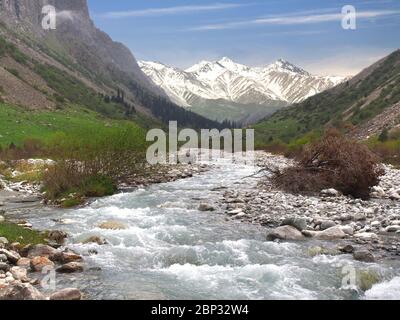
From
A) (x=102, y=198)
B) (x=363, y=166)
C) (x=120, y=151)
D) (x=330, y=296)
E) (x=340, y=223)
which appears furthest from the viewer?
(x=120, y=151)

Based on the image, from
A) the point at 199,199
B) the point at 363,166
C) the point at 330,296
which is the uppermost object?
the point at 363,166

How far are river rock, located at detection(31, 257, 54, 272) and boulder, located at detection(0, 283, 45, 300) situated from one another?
12.4 ft

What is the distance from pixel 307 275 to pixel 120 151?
2843 centimetres

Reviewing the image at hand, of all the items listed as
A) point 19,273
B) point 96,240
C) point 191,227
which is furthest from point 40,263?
point 191,227

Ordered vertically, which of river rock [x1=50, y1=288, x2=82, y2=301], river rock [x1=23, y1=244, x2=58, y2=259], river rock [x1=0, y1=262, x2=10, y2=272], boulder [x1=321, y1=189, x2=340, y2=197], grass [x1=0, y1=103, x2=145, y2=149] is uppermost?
grass [x1=0, y1=103, x2=145, y2=149]

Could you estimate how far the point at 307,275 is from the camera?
60.9 feet

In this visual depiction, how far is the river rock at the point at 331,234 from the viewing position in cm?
2435

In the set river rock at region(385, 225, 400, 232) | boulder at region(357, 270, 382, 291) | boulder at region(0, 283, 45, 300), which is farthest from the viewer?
river rock at region(385, 225, 400, 232)

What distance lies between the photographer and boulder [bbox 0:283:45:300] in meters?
14.7

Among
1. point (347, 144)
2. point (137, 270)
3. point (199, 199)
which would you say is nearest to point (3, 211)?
point (199, 199)

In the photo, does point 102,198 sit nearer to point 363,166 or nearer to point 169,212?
point 169,212

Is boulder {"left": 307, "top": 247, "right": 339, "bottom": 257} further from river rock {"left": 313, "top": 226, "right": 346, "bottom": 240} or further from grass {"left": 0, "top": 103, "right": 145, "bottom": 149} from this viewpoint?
grass {"left": 0, "top": 103, "right": 145, "bottom": 149}

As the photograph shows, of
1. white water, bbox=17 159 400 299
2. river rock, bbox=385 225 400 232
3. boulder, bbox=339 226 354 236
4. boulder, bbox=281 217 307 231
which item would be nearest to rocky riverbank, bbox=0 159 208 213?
white water, bbox=17 159 400 299

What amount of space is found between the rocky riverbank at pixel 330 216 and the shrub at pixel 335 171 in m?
1.20
